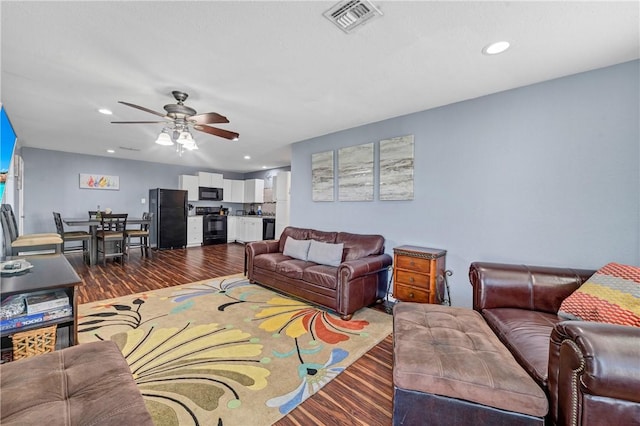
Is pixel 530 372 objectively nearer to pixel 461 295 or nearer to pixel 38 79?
pixel 461 295

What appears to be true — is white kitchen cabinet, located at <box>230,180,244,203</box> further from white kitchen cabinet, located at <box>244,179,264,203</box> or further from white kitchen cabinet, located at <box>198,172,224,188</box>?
white kitchen cabinet, located at <box>198,172,224,188</box>

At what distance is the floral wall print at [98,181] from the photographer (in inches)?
253

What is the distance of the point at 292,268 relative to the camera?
10.9 feet

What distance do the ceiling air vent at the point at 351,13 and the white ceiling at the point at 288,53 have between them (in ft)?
0.17

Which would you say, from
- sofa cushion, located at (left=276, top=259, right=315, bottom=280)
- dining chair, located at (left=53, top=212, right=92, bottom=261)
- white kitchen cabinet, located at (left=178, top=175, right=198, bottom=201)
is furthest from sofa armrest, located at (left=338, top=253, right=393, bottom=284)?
white kitchen cabinet, located at (left=178, top=175, right=198, bottom=201)

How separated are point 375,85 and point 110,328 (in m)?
3.56

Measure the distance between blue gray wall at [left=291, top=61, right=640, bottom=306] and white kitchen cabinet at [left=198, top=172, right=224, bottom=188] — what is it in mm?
6314

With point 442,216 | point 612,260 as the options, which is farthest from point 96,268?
point 612,260

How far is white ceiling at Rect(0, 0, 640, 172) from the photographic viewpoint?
161cm

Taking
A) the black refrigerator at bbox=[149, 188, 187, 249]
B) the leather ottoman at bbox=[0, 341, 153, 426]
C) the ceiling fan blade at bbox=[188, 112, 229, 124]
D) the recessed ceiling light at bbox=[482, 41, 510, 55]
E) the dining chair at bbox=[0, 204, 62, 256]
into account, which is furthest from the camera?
the black refrigerator at bbox=[149, 188, 187, 249]

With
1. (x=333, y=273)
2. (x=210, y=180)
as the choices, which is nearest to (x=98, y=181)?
(x=210, y=180)

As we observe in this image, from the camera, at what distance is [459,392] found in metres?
1.25

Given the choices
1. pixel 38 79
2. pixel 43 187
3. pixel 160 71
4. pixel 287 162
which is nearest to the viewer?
pixel 160 71

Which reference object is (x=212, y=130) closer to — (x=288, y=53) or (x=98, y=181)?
(x=288, y=53)
